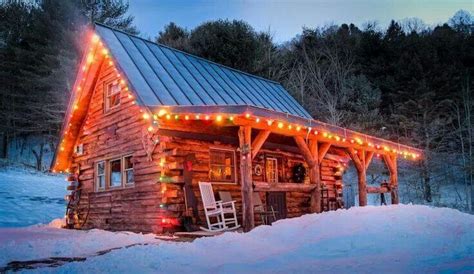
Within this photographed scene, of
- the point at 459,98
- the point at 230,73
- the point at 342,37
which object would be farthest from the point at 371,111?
the point at 230,73

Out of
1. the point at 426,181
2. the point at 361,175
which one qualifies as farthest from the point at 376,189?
the point at 426,181

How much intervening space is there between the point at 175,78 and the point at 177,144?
283cm

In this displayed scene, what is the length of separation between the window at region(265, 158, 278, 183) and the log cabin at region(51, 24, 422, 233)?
0.12 ft

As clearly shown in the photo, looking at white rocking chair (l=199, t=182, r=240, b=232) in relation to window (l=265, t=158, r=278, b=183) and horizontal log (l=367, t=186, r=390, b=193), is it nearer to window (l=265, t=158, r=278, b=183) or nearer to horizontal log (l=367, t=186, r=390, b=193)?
window (l=265, t=158, r=278, b=183)

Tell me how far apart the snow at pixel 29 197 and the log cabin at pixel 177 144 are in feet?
14.1

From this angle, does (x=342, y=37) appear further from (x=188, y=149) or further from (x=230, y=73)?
(x=188, y=149)

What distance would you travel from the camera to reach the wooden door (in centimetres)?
1312

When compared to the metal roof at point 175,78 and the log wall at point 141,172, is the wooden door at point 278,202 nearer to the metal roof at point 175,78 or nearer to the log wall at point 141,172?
the log wall at point 141,172

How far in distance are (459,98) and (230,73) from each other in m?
19.5

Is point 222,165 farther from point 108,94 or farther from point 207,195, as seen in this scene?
point 108,94

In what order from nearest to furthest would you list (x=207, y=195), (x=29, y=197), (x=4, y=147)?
(x=207, y=195) < (x=29, y=197) < (x=4, y=147)

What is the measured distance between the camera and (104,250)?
7164 millimetres

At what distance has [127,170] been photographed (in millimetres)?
11789

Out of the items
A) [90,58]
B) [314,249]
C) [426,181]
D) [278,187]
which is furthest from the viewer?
[426,181]
